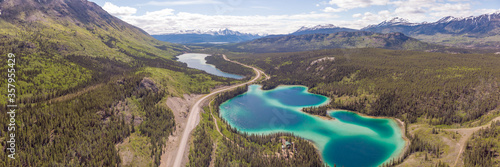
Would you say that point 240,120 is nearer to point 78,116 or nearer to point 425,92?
point 78,116

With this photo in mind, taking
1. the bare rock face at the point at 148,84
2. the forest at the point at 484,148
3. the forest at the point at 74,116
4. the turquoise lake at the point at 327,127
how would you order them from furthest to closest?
1. the bare rock face at the point at 148,84
2. the turquoise lake at the point at 327,127
3. the forest at the point at 484,148
4. the forest at the point at 74,116

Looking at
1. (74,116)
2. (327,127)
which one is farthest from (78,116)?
(327,127)

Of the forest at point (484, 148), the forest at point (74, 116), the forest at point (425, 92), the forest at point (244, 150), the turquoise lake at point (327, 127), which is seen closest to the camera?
the forest at point (74, 116)

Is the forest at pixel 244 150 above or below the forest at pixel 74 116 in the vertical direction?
below

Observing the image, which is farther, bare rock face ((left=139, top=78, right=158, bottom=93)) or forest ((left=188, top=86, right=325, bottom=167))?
bare rock face ((left=139, top=78, right=158, bottom=93))

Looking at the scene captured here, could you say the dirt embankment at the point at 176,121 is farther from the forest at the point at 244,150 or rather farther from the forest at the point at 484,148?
the forest at the point at 484,148

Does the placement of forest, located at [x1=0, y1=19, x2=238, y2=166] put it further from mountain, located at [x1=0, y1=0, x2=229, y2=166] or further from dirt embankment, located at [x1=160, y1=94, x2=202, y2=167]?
dirt embankment, located at [x1=160, y1=94, x2=202, y2=167]

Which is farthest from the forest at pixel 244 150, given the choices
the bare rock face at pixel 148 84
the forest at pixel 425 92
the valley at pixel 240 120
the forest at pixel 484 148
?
the forest at pixel 425 92

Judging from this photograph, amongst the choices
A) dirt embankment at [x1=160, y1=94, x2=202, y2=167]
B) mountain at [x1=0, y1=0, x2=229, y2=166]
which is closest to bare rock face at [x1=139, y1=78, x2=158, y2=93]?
mountain at [x1=0, y1=0, x2=229, y2=166]
